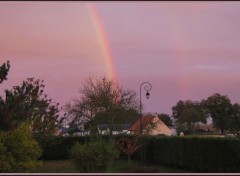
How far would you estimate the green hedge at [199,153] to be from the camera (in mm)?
19109

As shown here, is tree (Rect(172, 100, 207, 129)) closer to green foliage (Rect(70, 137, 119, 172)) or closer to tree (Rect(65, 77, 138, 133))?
tree (Rect(65, 77, 138, 133))

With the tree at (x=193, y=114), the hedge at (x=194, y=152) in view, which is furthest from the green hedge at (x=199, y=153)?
the tree at (x=193, y=114)

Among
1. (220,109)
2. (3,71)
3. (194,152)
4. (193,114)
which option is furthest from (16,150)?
(193,114)

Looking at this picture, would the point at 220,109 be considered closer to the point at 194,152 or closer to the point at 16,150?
the point at 194,152

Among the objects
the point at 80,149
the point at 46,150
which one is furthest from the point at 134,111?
the point at 80,149

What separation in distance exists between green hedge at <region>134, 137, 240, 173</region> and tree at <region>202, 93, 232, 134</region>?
71112 mm

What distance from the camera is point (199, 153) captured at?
69.8ft

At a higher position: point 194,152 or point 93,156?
point 194,152

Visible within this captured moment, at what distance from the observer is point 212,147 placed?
20219mm

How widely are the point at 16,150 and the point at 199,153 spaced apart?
879 cm

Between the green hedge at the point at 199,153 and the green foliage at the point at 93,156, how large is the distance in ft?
17.7

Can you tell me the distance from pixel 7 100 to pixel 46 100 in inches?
374

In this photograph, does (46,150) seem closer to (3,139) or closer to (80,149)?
(3,139)

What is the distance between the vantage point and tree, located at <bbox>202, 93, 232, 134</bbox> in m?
96.9
